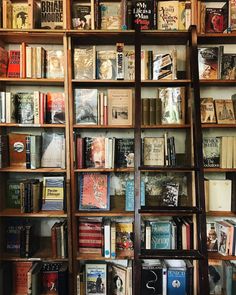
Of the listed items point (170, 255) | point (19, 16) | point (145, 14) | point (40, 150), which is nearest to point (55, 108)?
point (40, 150)

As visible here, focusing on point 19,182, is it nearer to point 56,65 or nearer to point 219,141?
Answer: point 56,65

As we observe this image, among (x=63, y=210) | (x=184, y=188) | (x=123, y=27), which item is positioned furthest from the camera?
(x=184, y=188)

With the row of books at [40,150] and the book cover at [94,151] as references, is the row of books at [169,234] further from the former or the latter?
the row of books at [40,150]

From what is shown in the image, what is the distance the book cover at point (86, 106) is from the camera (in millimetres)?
2135

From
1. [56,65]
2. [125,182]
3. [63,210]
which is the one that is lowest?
[63,210]

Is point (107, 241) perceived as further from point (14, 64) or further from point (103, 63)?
point (14, 64)

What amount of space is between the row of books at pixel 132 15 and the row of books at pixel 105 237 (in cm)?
150

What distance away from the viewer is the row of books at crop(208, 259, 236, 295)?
213 centimetres

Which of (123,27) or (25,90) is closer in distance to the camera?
(123,27)

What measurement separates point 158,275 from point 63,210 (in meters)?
0.88

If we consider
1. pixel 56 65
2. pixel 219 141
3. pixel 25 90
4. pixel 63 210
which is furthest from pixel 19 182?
pixel 219 141

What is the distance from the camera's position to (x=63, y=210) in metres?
2.16

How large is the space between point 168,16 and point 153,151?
1058 mm

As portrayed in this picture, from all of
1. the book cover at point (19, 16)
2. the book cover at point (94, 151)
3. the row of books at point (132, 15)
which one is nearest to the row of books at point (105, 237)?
the book cover at point (94, 151)
